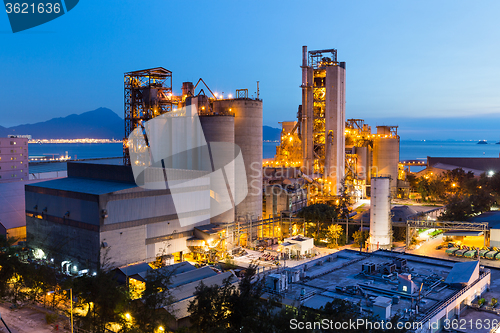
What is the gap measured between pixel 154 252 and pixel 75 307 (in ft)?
34.8

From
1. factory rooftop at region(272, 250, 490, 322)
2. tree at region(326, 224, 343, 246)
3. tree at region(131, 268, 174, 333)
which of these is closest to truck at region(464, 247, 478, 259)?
factory rooftop at region(272, 250, 490, 322)

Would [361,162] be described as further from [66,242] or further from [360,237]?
[66,242]

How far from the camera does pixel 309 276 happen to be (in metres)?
26.0

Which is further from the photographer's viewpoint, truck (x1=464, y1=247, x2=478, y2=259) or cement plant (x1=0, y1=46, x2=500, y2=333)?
truck (x1=464, y1=247, x2=478, y2=259)

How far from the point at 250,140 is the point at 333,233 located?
524 inches

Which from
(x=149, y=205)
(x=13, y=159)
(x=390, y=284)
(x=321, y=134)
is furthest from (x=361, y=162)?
(x=13, y=159)

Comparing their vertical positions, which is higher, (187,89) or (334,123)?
(187,89)

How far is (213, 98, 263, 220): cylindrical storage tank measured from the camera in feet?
151

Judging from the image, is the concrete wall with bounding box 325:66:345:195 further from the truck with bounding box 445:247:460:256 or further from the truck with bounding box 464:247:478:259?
the truck with bounding box 464:247:478:259

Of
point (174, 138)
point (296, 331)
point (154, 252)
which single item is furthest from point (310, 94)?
point (296, 331)

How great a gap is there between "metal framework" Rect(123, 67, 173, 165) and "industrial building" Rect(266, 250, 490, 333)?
30437 millimetres

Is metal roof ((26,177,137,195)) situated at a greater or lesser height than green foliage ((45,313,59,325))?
greater

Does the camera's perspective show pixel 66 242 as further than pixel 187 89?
No

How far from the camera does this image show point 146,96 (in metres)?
50.8
